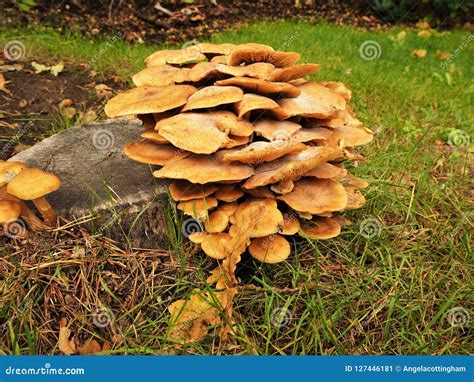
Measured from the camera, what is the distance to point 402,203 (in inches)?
138

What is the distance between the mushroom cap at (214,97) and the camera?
104 inches

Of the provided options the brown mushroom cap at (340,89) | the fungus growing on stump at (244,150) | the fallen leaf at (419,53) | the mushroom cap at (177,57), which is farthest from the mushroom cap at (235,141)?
the fallen leaf at (419,53)

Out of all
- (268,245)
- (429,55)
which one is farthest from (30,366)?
(429,55)

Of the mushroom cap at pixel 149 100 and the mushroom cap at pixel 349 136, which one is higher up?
the mushroom cap at pixel 149 100

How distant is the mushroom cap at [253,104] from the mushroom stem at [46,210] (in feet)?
4.47

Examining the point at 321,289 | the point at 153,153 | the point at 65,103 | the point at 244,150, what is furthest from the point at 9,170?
the point at 65,103

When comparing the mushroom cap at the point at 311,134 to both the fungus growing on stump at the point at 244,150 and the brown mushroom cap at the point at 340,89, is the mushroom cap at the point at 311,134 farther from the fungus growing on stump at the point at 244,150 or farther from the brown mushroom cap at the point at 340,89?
Result: the brown mushroom cap at the point at 340,89

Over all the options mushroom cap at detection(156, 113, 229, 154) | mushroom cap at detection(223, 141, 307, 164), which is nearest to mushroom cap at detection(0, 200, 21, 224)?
mushroom cap at detection(156, 113, 229, 154)

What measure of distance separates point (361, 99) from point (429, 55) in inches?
147

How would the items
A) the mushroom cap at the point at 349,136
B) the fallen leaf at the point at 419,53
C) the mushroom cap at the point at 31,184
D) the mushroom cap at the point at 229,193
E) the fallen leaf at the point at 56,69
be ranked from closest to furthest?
the mushroom cap at the point at 31,184, the mushroom cap at the point at 229,193, the mushroom cap at the point at 349,136, the fallen leaf at the point at 56,69, the fallen leaf at the point at 419,53

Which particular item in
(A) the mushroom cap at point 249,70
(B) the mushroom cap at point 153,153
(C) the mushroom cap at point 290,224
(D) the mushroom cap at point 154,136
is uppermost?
(A) the mushroom cap at point 249,70

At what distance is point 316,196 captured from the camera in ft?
9.11

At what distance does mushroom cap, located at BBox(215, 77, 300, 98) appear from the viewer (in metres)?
2.75

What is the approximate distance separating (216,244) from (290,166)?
642 millimetres
